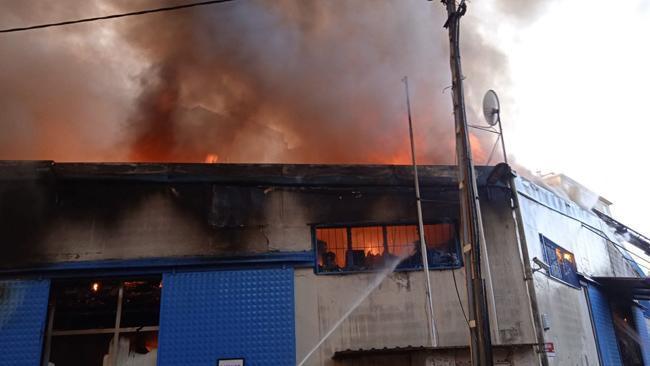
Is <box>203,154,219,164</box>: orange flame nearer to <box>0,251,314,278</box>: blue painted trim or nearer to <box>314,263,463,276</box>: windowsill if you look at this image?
<box>0,251,314,278</box>: blue painted trim

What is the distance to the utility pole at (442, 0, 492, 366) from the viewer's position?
7.27 m

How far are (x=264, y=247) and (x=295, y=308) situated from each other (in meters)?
1.38

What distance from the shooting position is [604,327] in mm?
14609

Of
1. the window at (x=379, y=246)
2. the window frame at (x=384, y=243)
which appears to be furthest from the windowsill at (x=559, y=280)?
the window at (x=379, y=246)

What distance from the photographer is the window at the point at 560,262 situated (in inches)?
516

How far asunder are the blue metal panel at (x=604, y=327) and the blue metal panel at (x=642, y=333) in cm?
201

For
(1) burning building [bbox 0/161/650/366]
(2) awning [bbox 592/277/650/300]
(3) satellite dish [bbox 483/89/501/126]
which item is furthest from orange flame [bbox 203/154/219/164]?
(2) awning [bbox 592/277/650/300]

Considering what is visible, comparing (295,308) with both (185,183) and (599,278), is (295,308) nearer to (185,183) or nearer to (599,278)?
(185,183)

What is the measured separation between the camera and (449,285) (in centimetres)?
1121

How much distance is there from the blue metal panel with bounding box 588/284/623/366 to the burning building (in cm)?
251

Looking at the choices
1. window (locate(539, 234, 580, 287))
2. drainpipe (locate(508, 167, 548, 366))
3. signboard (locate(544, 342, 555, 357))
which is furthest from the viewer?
window (locate(539, 234, 580, 287))

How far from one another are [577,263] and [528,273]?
474 centimetres

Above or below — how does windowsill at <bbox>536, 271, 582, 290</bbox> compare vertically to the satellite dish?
below

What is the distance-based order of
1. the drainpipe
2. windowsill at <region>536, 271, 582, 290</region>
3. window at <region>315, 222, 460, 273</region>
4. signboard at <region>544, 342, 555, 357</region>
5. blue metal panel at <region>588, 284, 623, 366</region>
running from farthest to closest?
1. blue metal panel at <region>588, 284, 623, 366</region>
2. windowsill at <region>536, 271, 582, 290</region>
3. window at <region>315, 222, 460, 273</region>
4. signboard at <region>544, 342, 555, 357</region>
5. the drainpipe
